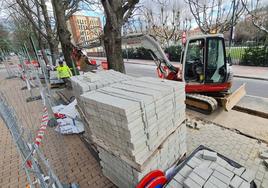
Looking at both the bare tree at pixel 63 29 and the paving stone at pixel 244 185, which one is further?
the bare tree at pixel 63 29

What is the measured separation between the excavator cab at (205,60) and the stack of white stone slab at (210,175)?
428 centimetres

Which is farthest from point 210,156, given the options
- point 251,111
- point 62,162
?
point 251,111

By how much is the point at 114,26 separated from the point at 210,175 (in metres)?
5.14

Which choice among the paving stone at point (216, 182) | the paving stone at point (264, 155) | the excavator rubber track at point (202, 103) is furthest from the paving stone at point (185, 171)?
the excavator rubber track at point (202, 103)

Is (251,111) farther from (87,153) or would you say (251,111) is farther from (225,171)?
(87,153)

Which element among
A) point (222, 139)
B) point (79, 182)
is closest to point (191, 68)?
point (222, 139)

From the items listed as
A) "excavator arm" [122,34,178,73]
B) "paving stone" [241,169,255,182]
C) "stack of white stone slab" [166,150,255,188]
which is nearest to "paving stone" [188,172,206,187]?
"stack of white stone slab" [166,150,255,188]

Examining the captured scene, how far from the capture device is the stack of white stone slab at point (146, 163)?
9.56 feet

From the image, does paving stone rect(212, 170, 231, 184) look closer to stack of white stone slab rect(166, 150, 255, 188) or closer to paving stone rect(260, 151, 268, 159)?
stack of white stone slab rect(166, 150, 255, 188)

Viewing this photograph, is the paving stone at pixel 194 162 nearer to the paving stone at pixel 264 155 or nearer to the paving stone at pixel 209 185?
the paving stone at pixel 209 185

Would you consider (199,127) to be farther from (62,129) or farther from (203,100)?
(62,129)

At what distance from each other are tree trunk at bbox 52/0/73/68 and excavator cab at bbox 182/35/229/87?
692cm

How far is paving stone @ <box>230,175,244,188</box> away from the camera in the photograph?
239 cm

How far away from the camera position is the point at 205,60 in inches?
252
